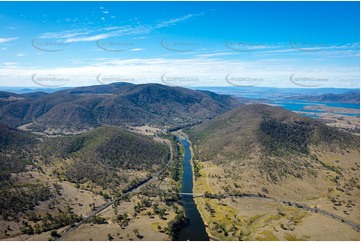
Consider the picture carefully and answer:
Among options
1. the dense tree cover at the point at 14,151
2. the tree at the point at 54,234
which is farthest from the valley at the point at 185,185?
the tree at the point at 54,234

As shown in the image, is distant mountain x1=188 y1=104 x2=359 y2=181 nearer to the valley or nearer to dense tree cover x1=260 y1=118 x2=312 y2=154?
dense tree cover x1=260 y1=118 x2=312 y2=154

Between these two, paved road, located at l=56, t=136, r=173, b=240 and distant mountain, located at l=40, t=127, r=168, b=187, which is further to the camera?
distant mountain, located at l=40, t=127, r=168, b=187

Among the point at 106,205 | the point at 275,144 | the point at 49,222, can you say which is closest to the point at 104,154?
the point at 106,205

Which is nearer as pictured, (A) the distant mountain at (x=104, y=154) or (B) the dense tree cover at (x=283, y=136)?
(A) the distant mountain at (x=104, y=154)

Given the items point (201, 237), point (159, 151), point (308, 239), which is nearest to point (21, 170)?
point (159, 151)

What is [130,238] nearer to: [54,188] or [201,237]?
[201,237]

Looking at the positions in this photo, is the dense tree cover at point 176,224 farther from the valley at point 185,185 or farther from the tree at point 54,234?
the tree at point 54,234

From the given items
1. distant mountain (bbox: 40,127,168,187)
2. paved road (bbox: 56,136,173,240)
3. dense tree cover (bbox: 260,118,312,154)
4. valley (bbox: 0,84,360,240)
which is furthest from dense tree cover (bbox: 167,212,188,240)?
dense tree cover (bbox: 260,118,312,154)

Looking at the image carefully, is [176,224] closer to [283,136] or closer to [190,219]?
[190,219]
